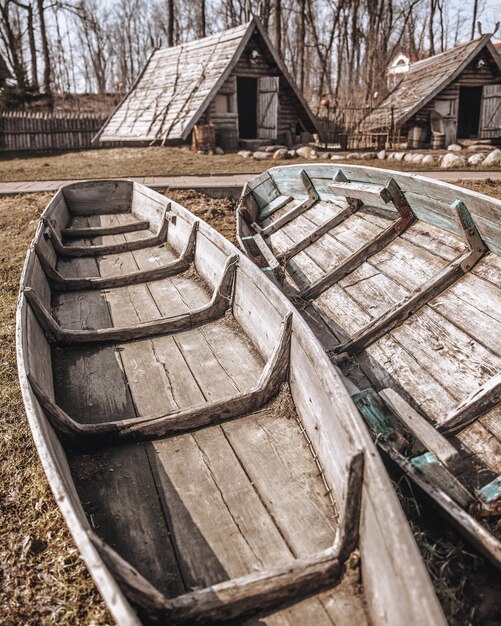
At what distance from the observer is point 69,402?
3.04 m

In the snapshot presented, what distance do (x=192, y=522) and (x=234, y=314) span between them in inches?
75.1

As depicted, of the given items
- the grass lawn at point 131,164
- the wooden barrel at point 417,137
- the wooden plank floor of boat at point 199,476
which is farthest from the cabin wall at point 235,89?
the wooden plank floor of boat at point 199,476

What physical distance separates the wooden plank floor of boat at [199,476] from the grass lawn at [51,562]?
0.34 m

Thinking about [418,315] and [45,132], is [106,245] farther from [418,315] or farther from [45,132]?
[45,132]

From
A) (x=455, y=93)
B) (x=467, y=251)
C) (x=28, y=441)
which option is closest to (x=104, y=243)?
(x=28, y=441)

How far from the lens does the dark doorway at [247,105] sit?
2056 centimetres

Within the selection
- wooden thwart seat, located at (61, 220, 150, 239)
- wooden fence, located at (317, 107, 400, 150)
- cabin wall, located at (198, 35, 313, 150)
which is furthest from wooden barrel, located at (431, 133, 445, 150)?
wooden thwart seat, located at (61, 220, 150, 239)

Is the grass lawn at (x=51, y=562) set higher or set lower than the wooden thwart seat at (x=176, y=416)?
lower

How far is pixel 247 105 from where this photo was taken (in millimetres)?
21172

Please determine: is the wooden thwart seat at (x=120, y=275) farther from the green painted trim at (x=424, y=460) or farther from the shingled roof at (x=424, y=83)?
the shingled roof at (x=424, y=83)

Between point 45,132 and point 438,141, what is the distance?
13145 millimetres

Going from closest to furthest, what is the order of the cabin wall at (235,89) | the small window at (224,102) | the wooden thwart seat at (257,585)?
the wooden thwart seat at (257,585)
the cabin wall at (235,89)
the small window at (224,102)

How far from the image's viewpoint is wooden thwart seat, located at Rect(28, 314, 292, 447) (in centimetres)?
250

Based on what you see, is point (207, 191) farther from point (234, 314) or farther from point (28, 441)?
point (28, 441)
